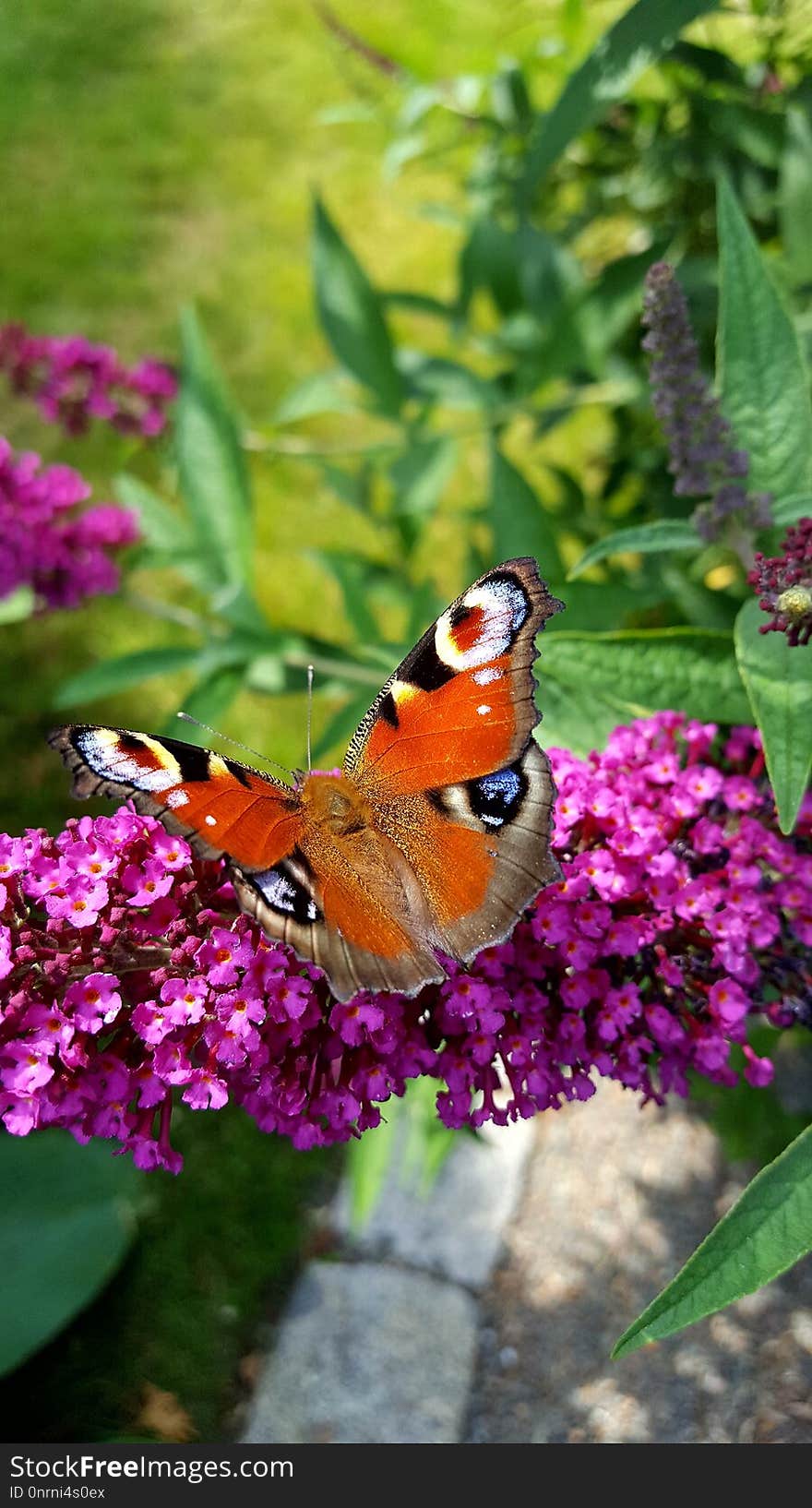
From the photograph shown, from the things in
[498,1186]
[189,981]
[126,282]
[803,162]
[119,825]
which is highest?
[803,162]

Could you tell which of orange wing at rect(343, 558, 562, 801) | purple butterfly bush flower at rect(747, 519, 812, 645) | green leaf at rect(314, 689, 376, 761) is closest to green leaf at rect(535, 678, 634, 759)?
orange wing at rect(343, 558, 562, 801)

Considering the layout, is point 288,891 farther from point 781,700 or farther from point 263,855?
point 781,700

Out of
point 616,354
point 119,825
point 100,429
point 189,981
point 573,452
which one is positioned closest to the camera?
point 189,981

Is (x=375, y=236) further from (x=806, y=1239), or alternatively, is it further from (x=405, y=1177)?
(x=806, y=1239)

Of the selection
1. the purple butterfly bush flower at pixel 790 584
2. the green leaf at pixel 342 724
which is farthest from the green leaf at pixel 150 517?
the purple butterfly bush flower at pixel 790 584

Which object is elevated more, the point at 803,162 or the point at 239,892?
the point at 803,162

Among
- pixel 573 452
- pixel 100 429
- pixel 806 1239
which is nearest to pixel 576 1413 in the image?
pixel 806 1239

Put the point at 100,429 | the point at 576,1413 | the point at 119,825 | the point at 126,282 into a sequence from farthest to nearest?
the point at 126,282, the point at 100,429, the point at 576,1413, the point at 119,825
